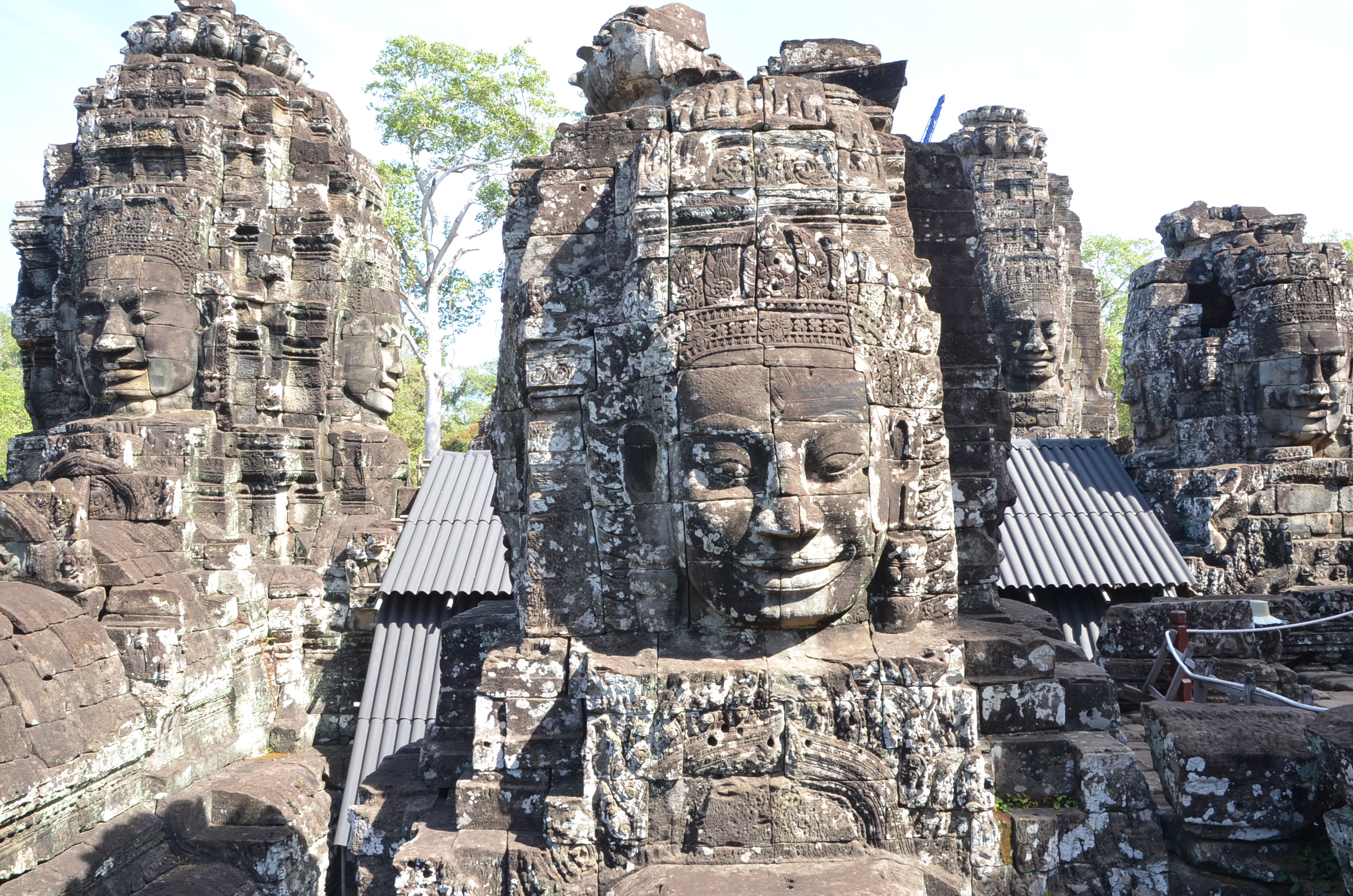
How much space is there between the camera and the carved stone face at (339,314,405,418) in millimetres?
10281

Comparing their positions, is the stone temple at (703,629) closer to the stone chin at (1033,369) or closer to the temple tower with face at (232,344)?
the temple tower with face at (232,344)

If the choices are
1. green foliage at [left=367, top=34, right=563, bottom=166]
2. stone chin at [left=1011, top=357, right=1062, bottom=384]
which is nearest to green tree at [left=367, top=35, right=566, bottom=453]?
green foliage at [left=367, top=34, right=563, bottom=166]

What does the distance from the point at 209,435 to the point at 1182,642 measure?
28.2 feet

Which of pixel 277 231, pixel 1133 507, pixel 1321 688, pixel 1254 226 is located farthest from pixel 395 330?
pixel 1254 226

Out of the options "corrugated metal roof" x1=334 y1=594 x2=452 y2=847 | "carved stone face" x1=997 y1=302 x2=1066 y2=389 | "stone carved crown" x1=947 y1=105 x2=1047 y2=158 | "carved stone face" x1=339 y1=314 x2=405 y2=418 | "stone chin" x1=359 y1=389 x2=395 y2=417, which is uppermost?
"stone carved crown" x1=947 y1=105 x2=1047 y2=158

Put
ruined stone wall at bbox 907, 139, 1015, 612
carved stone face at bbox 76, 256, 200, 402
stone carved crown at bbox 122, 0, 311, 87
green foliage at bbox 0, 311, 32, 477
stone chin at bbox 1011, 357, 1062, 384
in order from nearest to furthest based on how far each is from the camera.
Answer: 1. ruined stone wall at bbox 907, 139, 1015, 612
2. carved stone face at bbox 76, 256, 200, 402
3. stone carved crown at bbox 122, 0, 311, 87
4. stone chin at bbox 1011, 357, 1062, 384
5. green foliage at bbox 0, 311, 32, 477

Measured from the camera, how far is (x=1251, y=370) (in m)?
10.7

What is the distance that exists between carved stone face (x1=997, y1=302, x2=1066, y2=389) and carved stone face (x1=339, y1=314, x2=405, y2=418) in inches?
419

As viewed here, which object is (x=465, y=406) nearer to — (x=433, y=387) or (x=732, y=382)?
(x=433, y=387)

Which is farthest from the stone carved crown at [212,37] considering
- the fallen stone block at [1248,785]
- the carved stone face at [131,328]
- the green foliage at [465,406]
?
the green foliage at [465,406]

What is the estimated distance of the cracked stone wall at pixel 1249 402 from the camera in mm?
10023

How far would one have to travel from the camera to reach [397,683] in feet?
28.2

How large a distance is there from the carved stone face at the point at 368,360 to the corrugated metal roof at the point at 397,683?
252cm

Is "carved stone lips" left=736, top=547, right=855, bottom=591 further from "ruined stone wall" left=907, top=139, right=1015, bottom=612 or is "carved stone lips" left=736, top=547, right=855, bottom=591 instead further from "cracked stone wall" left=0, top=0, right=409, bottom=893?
"cracked stone wall" left=0, top=0, right=409, bottom=893
